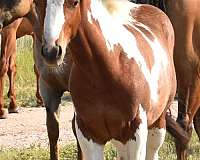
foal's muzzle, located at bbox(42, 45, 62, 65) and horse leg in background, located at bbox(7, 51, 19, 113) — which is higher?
foal's muzzle, located at bbox(42, 45, 62, 65)

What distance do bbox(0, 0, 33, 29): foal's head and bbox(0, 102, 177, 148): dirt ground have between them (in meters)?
1.97

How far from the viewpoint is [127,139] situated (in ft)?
13.5

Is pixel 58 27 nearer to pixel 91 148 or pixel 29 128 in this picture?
pixel 91 148

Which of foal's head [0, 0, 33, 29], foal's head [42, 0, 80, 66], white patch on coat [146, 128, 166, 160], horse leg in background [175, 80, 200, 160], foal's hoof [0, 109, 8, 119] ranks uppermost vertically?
foal's head [42, 0, 80, 66]

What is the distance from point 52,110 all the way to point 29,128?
8.19 ft

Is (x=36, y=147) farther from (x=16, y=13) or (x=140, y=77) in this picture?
(x=140, y=77)

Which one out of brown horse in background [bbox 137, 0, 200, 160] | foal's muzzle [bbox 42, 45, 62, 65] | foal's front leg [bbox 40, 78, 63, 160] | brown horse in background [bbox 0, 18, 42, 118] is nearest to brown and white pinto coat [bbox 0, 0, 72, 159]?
foal's front leg [bbox 40, 78, 63, 160]

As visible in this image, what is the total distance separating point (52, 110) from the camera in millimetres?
6047

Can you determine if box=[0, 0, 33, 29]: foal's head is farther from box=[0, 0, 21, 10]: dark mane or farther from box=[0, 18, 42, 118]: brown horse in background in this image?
box=[0, 18, 42, 118]: brown horse in background

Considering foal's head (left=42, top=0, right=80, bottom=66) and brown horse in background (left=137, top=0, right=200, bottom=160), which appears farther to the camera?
brown horse in background (left=137, top=0, right=200, bottom=160)

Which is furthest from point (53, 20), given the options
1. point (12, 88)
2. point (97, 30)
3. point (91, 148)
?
point (12, 88)

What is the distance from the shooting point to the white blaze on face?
11.4 ft

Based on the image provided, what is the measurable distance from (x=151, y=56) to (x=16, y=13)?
1833 mm

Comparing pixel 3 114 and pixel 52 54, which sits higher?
pixel 52 54
